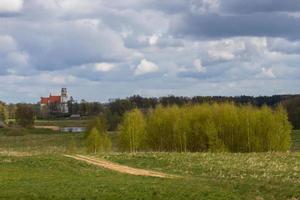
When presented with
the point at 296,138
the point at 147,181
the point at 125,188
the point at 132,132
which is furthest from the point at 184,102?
the point at 125,188

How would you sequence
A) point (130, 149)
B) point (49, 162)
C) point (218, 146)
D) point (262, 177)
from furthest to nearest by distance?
point (130, 149)
point (218, 146)
point (49, 162)
point (262, 177)

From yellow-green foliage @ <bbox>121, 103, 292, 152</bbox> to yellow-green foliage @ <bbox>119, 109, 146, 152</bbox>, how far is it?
0.14m

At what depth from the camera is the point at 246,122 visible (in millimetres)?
76500

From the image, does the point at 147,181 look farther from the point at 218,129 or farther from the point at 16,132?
the point at 16,132

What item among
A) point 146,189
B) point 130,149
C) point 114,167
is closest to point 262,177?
point 146,189

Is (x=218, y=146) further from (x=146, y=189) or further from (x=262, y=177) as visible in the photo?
(x=146, y=189)

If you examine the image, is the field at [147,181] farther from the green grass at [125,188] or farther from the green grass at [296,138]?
the green grass at [296,138]

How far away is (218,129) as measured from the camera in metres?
75.9

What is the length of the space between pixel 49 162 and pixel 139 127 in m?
45.3

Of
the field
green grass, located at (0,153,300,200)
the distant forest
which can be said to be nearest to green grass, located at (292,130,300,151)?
the distant forest

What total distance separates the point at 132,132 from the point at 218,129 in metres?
11.8

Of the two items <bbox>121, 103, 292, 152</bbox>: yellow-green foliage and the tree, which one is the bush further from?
<bbox>121, 103, 292, 152</bbox>: yellow-green foliage

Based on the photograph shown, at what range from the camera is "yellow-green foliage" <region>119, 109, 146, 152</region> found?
78375 millimetres

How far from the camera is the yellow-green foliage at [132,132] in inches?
3086
